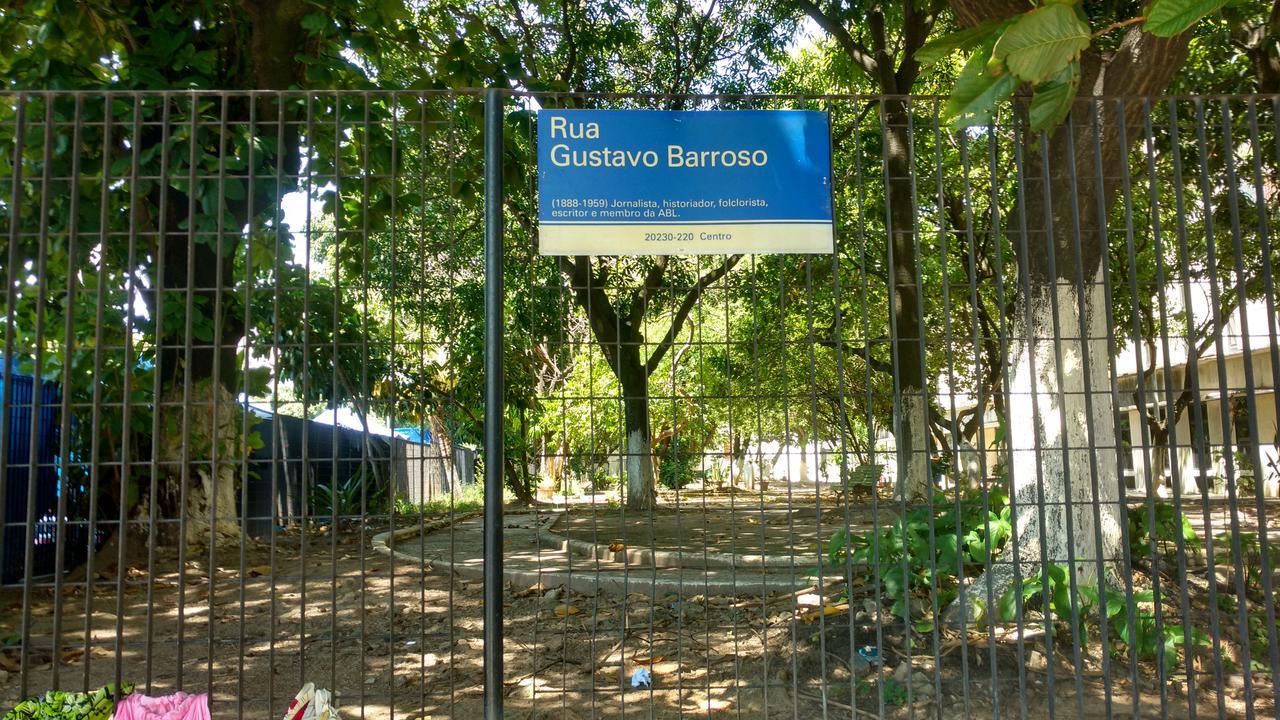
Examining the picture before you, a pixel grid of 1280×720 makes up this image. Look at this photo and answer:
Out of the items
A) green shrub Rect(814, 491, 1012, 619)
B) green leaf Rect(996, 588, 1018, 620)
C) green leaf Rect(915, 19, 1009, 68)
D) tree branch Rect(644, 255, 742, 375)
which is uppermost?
green leaf Rect(915, 19, 1009, 68)

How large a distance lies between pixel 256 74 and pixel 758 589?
19.1ft

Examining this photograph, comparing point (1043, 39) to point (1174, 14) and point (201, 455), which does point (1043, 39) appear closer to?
point (1174, 14)

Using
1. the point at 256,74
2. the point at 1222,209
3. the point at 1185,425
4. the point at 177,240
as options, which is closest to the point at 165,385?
the point at 177,240

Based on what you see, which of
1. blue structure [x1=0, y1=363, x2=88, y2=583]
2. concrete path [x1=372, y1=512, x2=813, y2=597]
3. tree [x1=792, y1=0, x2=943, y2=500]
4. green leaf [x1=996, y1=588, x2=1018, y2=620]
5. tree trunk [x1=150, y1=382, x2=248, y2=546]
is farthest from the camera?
tree [x1=792, y1=0, x2=943, y2=500]

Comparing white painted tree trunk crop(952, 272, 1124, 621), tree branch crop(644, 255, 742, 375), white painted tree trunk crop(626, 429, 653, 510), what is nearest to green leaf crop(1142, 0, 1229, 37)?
tree branch crop(644, 255, 742, 375)

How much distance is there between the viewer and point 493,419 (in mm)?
3922

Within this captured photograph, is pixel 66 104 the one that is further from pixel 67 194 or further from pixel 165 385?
pixel 165 385

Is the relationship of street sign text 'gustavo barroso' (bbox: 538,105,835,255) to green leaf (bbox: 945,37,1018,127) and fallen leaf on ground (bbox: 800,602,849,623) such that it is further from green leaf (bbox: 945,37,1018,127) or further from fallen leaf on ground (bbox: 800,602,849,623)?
fallen leaf on ground (bbox: 800,602,849,623)

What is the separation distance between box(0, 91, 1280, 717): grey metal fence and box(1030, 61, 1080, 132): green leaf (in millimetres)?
507

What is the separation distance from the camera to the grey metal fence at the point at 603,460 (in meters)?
3.98

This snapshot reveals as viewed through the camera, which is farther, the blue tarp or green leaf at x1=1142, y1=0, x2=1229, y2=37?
the blue tarp

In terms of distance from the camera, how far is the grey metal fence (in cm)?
398

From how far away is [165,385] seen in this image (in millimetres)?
8070

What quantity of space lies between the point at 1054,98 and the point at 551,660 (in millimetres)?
3996
